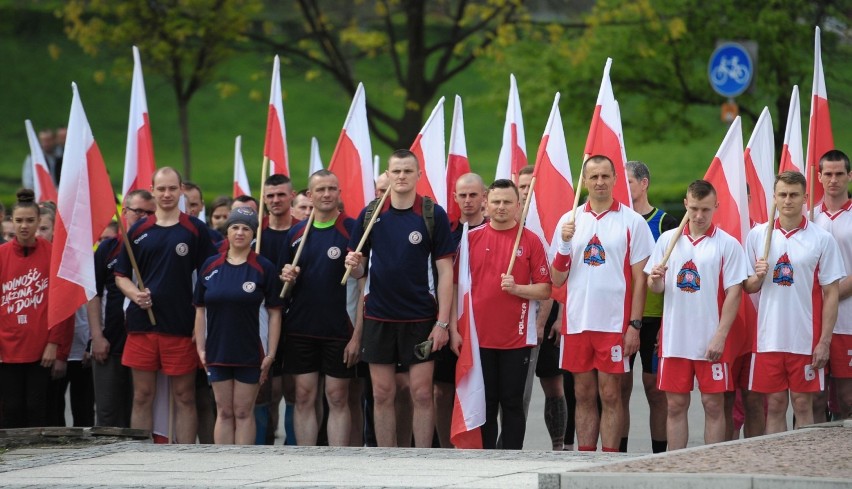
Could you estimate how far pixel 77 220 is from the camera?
10.8 metres

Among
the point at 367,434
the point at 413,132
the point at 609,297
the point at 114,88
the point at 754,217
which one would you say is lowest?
the point at 367,434

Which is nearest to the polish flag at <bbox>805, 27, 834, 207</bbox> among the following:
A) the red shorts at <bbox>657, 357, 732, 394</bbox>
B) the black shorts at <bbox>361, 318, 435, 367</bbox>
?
the red shorts at <bbox>657, 357, 732, 394</bbox>

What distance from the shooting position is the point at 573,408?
36.8 feet

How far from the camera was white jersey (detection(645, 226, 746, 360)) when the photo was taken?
9.18 m

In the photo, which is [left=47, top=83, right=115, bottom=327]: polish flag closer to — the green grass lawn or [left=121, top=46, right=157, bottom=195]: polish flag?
[left=121, top=46, right=157, bottom=195]: polish flag

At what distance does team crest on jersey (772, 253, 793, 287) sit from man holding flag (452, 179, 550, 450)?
1507mm

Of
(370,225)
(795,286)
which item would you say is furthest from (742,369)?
(370,225)

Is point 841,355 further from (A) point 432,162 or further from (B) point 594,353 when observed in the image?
(A) point 432,162

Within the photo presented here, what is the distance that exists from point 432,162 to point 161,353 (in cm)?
256

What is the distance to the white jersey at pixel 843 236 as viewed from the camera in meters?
9.64

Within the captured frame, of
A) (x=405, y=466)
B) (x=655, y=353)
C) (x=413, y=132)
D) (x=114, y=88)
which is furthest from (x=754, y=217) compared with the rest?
(x=114, y=88)

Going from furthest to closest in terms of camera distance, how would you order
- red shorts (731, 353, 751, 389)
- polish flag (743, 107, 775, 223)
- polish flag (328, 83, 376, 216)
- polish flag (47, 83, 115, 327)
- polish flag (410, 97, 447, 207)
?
polish flag (328, 83, 376, 216), polish flag (410, 97, 447, 207), polish flag (743, 107, 775, 223), polish flag (47, 83, 115, 327), red shorts (731, 353, 751, 389)

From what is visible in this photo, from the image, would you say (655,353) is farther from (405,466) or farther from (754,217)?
(405,466)

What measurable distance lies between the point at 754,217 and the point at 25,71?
48.3 metres
